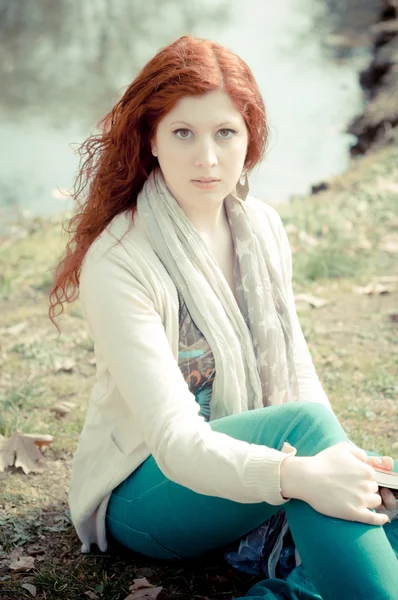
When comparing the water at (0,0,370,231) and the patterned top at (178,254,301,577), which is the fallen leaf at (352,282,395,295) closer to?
the patterned top at (178,254,301,577)

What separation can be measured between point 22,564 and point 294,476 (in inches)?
36.8

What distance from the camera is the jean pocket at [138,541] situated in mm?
2205

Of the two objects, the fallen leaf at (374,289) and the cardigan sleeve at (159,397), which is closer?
the cardigan sleeve at (159,397)

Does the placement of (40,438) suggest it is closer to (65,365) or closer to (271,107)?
(65,365)

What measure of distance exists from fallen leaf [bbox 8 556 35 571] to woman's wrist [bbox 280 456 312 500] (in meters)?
0.87

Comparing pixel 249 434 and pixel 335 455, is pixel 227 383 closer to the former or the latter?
pixel 249 434

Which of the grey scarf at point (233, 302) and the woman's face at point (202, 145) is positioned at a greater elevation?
the woman's face at point (202, 145)

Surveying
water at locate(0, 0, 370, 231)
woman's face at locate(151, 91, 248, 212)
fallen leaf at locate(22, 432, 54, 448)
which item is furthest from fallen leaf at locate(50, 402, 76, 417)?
water at locate(0, 0, 370, 231)

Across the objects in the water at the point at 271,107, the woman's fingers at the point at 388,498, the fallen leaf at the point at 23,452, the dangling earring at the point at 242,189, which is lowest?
the fallen leaf at the point at 23,452

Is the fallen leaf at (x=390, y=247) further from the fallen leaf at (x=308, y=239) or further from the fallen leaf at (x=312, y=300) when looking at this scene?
the fallen leaf at (x=312, y=300)

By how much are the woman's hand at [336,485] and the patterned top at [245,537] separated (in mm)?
474

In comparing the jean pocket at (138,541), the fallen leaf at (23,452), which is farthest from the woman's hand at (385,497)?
the fallen leaf at (23,452)

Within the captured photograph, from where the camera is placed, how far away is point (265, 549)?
7.35 ft

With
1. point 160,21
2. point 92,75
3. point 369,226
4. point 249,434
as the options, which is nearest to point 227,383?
point 249,434
